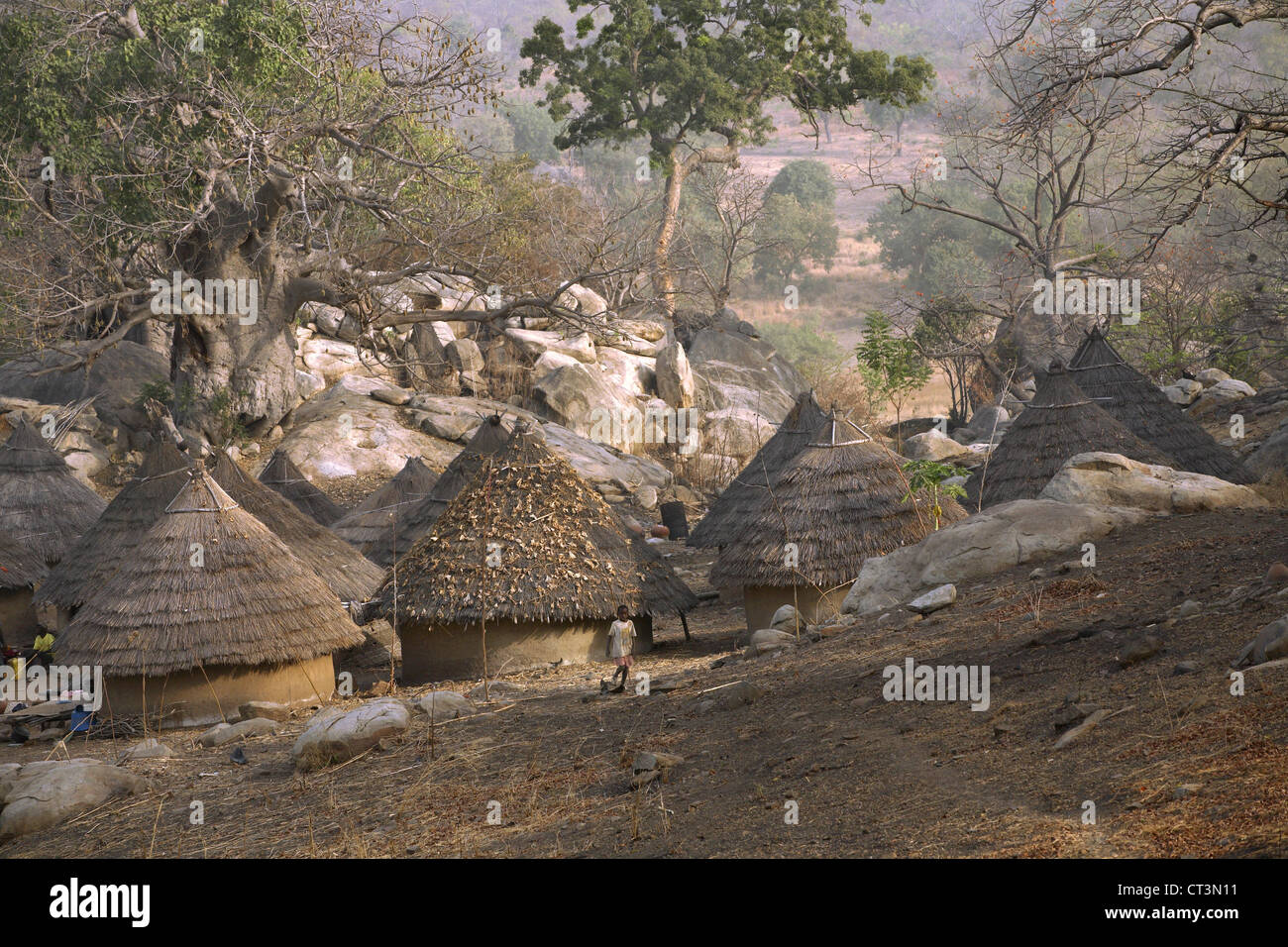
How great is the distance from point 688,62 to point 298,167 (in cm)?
1599

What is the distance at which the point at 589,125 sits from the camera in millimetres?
34250

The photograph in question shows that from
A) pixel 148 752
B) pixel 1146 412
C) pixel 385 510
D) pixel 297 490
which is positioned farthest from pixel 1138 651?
pixel 297 490

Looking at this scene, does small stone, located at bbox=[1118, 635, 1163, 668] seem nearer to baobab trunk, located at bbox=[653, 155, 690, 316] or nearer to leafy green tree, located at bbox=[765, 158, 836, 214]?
baobab trunk, located at bbox=[653, 155, 690, 316]

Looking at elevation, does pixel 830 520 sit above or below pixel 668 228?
below

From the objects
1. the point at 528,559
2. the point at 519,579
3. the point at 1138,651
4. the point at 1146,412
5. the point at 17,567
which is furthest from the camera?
the point at 17,567

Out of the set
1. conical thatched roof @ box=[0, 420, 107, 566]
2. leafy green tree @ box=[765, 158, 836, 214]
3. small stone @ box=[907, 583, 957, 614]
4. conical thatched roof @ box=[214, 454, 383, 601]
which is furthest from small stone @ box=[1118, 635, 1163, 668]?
leafy green tree @ box=[765, 158, 836, 214]

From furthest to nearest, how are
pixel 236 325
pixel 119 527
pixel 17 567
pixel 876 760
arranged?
pixel 236 325, pixel 17 567, pixel 119 527, pixel 876 760

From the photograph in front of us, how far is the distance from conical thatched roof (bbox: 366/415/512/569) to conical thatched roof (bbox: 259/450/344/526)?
2.50m

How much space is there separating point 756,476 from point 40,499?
10.7 meters

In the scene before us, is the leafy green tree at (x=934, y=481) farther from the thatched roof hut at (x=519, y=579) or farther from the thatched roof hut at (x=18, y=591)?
the thatched roof hut at (x=18, y=591)

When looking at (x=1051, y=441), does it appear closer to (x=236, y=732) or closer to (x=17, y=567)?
(x=236, y=732)

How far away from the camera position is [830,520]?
493 inches

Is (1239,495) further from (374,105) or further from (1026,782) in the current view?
(374,105)
